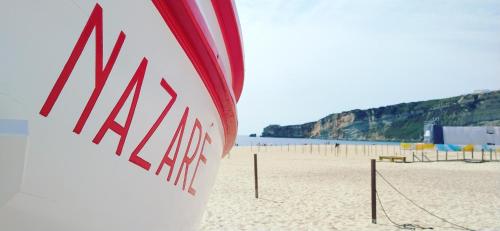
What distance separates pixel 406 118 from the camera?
155m

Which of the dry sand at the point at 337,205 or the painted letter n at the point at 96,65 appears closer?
the painted letter n at the point at 96,65

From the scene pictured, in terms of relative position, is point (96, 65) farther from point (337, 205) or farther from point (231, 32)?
point (337, 205)

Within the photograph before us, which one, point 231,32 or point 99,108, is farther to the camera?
point 231,32

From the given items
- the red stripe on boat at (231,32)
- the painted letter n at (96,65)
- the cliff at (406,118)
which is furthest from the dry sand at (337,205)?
the cliff at (406,118)

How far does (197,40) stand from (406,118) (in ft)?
541

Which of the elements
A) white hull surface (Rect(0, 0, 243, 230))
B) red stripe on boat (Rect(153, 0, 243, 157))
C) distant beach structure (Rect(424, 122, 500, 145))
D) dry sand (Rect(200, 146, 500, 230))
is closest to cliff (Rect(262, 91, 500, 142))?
distant beach structure (Rect(424, 122, 500, 145))

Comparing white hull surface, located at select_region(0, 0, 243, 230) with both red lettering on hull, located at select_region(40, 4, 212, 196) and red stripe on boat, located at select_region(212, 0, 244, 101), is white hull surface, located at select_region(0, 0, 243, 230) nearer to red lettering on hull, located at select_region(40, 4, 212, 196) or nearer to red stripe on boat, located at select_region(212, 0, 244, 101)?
red lettering on hull, located at select_region(40, 4, 212, 196)

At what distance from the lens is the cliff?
12156cm

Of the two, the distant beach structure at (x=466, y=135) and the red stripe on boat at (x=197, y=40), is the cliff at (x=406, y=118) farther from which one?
the red stripe on boat at (x=197, y=40)

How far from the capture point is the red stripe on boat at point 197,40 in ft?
5.67

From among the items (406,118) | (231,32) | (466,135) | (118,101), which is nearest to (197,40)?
(118,101)

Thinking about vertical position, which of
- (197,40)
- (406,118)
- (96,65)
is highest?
(406,118)

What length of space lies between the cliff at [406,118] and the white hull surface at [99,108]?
131 metres

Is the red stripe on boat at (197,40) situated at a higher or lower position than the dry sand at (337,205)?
higher
